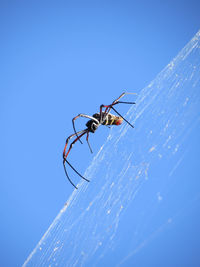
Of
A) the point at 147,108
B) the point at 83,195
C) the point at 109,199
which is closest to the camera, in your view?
the point at 109,199

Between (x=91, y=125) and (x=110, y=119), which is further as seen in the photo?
(x=110, y=119)

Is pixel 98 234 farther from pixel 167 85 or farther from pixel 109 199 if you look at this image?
pixel 167 85

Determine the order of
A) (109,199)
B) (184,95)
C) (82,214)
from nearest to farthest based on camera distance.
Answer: (184,95), (109,199), (82,214)

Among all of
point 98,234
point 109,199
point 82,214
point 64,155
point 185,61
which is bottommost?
point 98,234

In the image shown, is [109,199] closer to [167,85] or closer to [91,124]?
[91,124]

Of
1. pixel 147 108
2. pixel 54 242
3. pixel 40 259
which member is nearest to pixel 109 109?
pixel 147 108

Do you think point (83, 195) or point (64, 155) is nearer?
point (64, 155)

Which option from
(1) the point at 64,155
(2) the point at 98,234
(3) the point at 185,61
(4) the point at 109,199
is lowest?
(2) the point at 98,234

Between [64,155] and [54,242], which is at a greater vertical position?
[64,155]

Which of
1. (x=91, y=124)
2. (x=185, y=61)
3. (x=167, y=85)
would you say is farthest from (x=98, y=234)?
(x=185, y=61)
